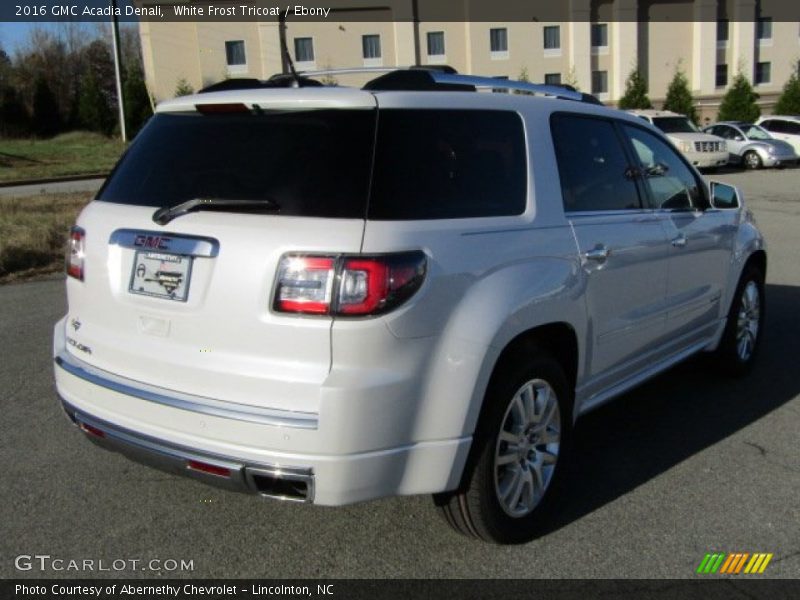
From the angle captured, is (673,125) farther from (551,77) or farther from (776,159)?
(551,77)

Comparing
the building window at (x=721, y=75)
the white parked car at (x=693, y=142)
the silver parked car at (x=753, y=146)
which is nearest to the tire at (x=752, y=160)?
the silver parked car at (x=753, y=146)

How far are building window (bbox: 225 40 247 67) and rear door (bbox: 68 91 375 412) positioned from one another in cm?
5797

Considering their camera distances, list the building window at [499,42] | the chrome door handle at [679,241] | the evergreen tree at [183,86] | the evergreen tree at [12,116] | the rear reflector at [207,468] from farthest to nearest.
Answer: the building window at [499,42] → the evergreen tree at [183,86] → the evergreen tree at [12,116] → the chrome door handle at [679,241] → the rear reflector at [207,468]

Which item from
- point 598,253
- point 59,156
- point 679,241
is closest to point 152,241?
point 598,253

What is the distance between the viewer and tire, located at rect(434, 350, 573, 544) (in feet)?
10.1

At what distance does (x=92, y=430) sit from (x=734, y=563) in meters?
2.63

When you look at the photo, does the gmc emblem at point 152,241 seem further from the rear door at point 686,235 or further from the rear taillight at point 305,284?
the rear door at point 686,235

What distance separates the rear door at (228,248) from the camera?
106 inches

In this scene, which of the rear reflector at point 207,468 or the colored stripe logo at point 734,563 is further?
the colored stripe logo at point 734,563

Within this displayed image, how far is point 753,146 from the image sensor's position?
26.6 m

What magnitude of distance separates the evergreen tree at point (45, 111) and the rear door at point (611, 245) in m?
59.4
